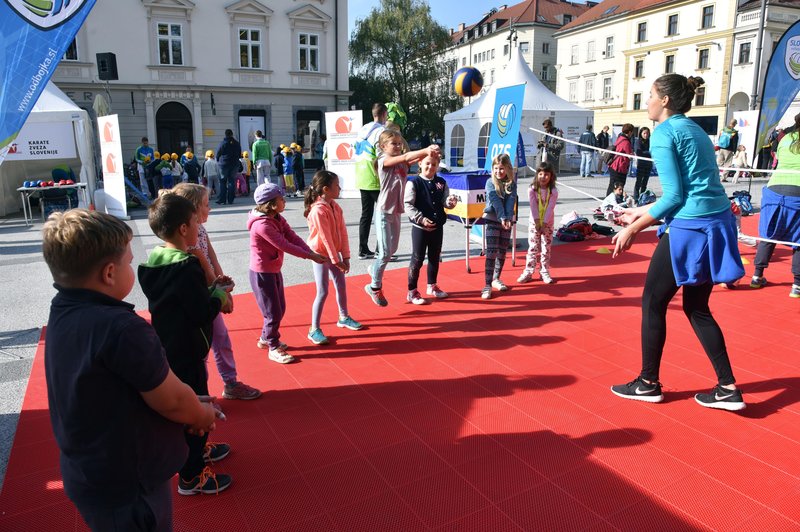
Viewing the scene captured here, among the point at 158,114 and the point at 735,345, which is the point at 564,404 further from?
the point at 158,114

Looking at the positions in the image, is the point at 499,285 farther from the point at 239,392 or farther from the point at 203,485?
the point at 203,485

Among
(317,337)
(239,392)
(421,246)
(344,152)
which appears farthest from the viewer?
(344,152)

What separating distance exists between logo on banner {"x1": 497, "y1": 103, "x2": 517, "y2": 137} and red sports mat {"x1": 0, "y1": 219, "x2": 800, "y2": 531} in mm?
2997

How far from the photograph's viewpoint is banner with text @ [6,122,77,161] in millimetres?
12086

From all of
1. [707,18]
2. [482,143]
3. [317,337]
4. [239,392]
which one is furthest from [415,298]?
[707,18]

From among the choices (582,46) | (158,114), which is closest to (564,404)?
(158,114)

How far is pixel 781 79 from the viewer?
6.92m

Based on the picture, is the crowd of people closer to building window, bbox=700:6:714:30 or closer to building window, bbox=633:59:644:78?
building window, bbox=700:6:714:30

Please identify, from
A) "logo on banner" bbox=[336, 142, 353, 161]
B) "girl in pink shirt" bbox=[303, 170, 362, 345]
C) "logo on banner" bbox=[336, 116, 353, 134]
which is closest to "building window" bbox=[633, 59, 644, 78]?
"logo on banner" bbox=[336, 142, 353, 161]

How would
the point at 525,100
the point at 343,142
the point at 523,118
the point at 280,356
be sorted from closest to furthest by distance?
the point at 280,356, the point at 343,142, the point at 523,118, the point at 525,100

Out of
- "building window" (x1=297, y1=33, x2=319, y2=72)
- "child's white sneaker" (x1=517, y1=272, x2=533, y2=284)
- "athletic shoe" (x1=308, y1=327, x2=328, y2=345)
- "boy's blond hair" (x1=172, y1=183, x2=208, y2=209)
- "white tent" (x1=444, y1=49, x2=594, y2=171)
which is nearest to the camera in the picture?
"boy's blond hair" (x1=172, y1=183, x2=208, y2=209)

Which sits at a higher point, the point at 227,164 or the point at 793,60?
the point at 793,60

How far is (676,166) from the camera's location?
330 centimetres

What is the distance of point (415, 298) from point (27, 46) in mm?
3990
